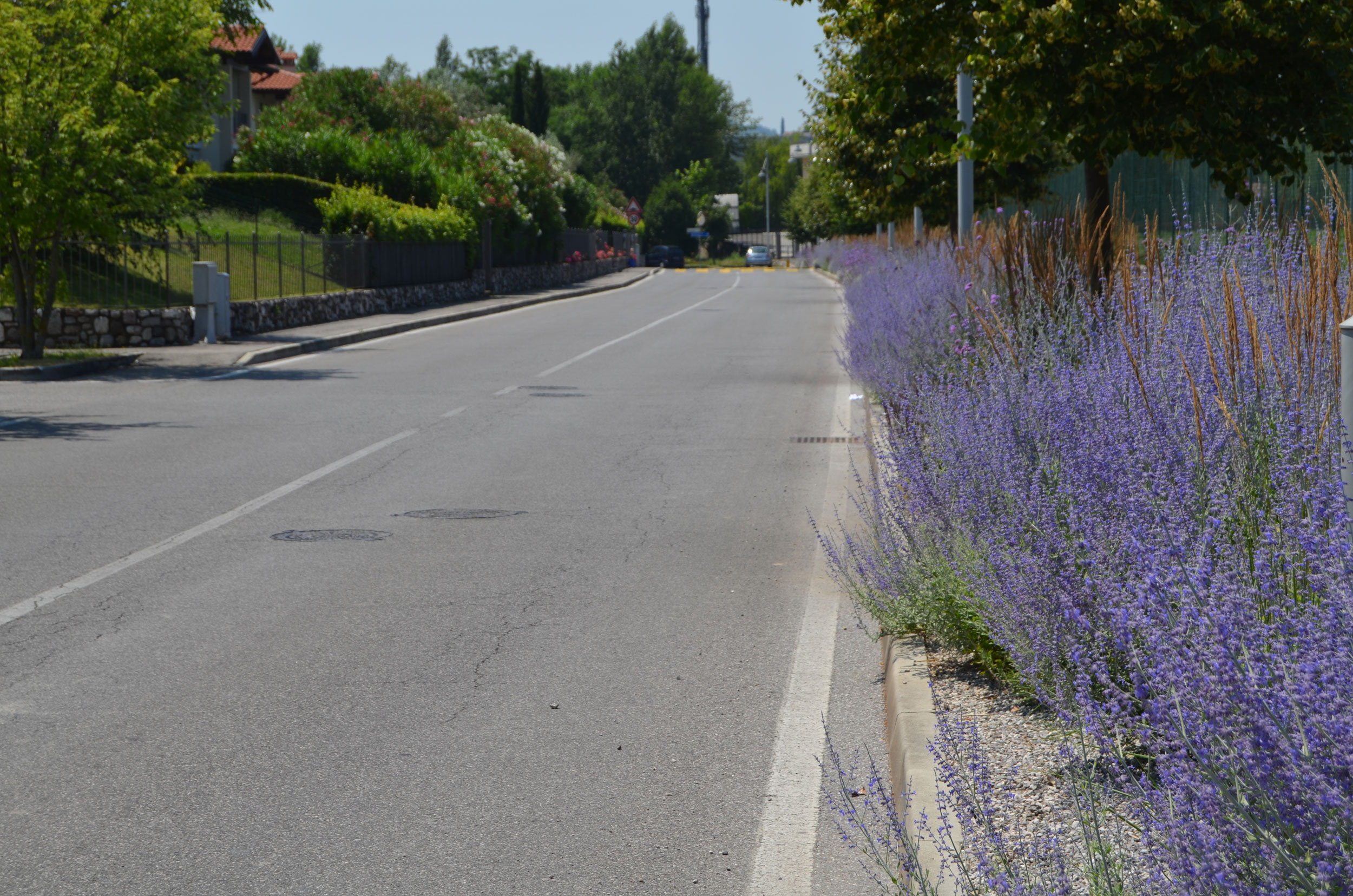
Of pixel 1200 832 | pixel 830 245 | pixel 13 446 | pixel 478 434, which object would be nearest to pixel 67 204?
pixel 13 446

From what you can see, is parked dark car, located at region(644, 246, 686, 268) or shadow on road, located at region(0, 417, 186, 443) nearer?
shadow on road, located at region(0, 417, 186, 443)

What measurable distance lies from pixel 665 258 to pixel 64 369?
79.1 m

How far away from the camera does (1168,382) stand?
18.0 ft

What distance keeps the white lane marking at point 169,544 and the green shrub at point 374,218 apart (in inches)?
989

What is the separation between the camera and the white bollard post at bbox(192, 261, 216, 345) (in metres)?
24.4

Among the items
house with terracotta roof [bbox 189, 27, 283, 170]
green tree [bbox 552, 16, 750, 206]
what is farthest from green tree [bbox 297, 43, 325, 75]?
house with terracotta roof [bbox 189, 27, 283, 170]

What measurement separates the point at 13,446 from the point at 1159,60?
957 centimetres

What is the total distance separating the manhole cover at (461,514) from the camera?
9.31 m

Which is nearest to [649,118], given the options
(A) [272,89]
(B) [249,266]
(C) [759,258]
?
(C) [759,258]

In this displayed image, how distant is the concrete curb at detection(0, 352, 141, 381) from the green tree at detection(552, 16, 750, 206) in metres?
109

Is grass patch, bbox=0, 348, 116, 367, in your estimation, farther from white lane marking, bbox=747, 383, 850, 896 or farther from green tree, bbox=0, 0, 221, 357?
white lane marking, bbox=747, 383, 850, 896

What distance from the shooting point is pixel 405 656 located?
6180 mm

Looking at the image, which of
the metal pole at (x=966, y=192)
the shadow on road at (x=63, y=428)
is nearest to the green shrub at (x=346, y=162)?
the metal pole at (x=966, y=192)

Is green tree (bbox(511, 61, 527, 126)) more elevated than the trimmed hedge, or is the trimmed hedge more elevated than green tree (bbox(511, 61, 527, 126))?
green tree (bbox(511, 61, 527, 126))
